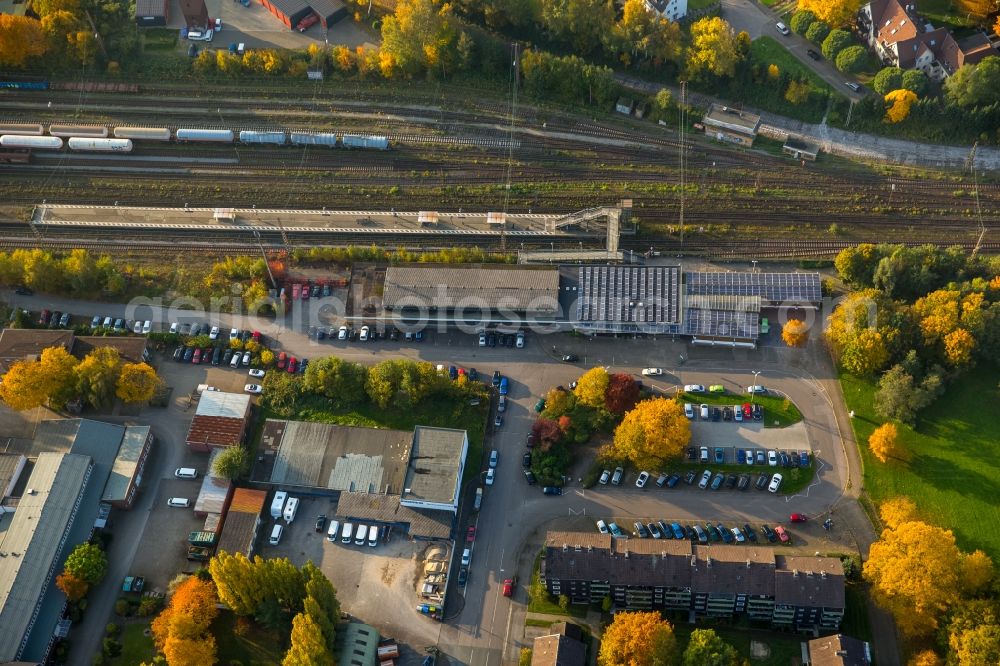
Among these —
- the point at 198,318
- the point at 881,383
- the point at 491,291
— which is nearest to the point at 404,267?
the point at 491,291

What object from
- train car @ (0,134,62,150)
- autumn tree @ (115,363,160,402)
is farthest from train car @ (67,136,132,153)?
autumn tree @ (115,363,160,402)

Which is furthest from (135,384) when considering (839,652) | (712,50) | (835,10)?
(835,10)

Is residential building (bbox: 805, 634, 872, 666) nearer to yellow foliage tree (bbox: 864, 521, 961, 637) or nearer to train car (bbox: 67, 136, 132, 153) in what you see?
yellow foliage tree (bbox: 864, 521, 961, 637)

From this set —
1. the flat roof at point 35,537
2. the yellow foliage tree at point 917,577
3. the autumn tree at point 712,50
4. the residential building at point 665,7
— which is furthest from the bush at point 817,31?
the flat roof at point 35,537

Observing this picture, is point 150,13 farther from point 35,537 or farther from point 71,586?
point 71,586

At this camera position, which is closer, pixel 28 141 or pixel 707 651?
pixel 707 651

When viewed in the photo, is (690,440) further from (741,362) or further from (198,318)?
(198,318)

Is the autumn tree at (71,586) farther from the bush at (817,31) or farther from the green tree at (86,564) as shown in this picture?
the bush at (817,31)
